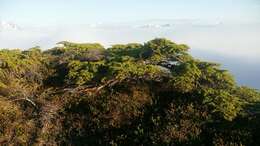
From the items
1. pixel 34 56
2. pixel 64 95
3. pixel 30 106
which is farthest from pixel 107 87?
pixel 34 56

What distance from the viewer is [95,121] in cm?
2100

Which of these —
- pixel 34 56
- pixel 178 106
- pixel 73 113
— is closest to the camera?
pixel 178 106

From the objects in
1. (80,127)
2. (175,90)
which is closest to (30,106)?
(80,127)

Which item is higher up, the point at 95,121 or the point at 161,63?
the point at 161,63

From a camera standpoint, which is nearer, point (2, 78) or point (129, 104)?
point (129, 104)

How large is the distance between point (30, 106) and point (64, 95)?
1.72 m

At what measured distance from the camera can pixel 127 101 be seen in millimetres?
21625

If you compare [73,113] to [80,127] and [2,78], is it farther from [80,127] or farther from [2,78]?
[2,78]

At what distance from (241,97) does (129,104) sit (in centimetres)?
530

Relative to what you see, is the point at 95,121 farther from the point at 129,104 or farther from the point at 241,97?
the point at 241,97

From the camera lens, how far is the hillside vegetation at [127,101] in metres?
19.0

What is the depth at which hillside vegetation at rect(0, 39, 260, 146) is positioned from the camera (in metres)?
19.0

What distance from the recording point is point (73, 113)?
2208 cm

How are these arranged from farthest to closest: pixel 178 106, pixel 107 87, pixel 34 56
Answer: pixel 34 56 → pixel 107 87 → pixel 178 106
